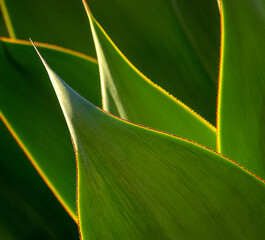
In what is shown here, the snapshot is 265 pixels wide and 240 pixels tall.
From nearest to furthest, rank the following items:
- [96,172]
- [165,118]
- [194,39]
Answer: [96,172] → [165,118] → [194,39]

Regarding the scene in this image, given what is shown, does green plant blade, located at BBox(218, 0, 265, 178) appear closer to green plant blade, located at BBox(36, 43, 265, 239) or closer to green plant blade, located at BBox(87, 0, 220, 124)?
green plant blade, located at BBox(36, 43, 265, 239)

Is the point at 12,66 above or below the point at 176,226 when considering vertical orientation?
above

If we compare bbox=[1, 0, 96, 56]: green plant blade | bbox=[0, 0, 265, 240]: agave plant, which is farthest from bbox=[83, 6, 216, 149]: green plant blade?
bbox=[1, 0, 96, 56]: green plant blade

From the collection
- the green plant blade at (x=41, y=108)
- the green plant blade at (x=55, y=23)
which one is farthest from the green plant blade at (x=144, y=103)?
the green plant blade at (x=55, y=23)

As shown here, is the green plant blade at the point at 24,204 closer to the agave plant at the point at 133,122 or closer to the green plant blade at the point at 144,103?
the agave plant at the point at 133,122

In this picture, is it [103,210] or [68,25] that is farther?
[68,25]

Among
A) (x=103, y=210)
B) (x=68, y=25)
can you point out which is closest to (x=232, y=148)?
(x=103, y=210)

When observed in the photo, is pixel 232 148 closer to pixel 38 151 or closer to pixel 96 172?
pixel 96 172

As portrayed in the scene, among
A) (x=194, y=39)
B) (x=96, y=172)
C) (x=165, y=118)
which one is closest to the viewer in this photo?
(x=96, y=172)
